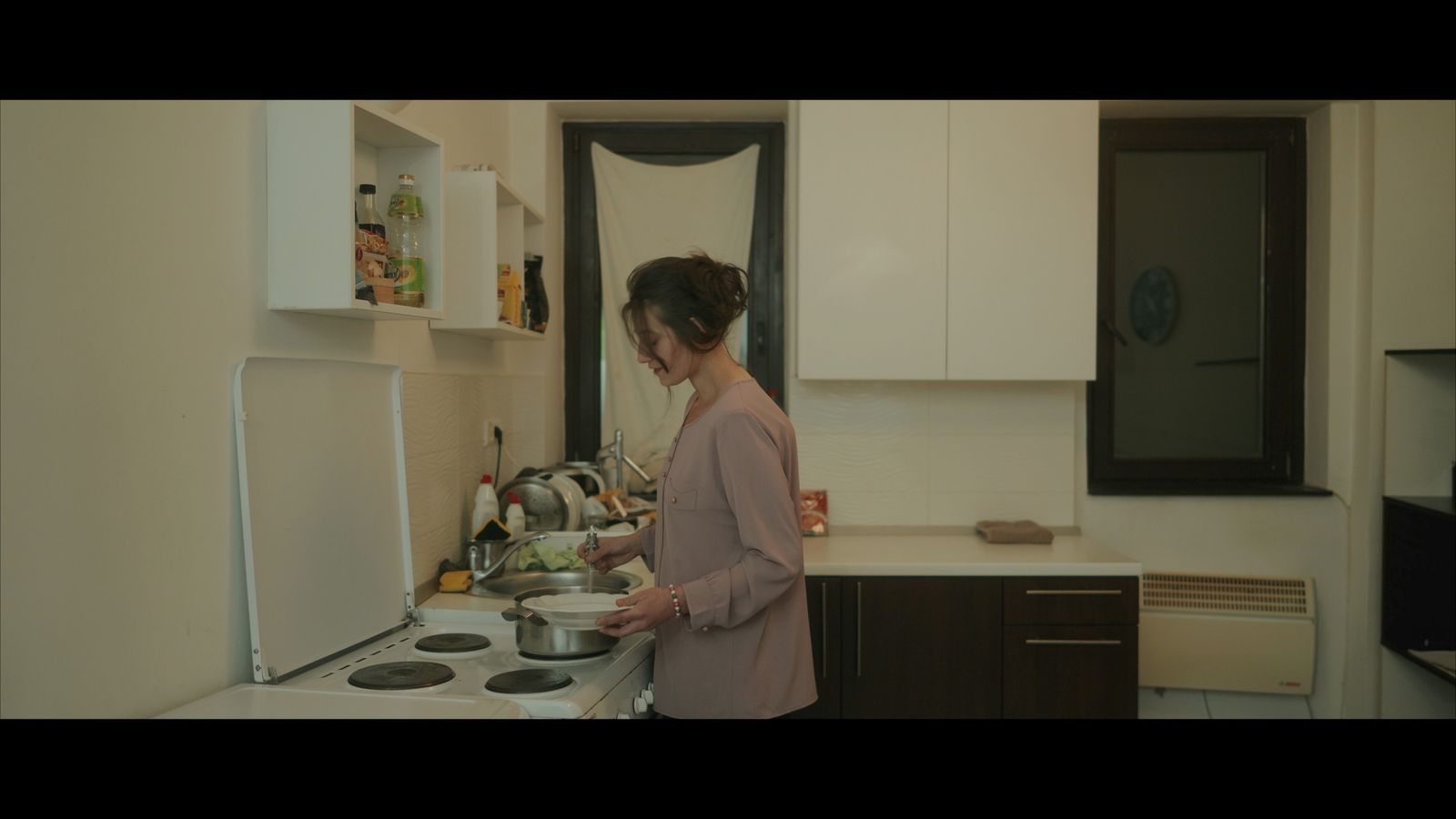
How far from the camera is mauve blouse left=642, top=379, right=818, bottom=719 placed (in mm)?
1574

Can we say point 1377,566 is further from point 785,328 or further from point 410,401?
point 410,401

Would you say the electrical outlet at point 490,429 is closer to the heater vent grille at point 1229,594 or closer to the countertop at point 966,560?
the countertop at point 966,560

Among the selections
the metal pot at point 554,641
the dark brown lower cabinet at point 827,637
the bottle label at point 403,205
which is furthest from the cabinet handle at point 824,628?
the bottle label at point 403,205

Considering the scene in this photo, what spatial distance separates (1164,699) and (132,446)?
10.0 feet

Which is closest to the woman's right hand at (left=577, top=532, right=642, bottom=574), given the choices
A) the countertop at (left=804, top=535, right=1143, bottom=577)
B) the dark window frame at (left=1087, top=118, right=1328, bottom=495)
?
the countertop at (left=804, top=535, right=1143, bottom=577)

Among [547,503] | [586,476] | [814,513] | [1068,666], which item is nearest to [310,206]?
[547,503]

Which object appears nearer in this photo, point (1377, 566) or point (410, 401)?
point (410, 401)

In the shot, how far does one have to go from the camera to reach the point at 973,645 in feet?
8.92

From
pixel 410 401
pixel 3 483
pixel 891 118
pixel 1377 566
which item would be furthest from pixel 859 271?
pixel 3 483

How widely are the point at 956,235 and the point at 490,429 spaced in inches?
58.9

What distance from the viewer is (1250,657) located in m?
3.15

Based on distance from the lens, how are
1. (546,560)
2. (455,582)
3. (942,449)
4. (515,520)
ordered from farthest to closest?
(942,449) → (515,520) → (546,560) → (455,582)

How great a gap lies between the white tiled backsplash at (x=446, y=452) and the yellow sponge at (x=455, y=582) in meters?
0.04

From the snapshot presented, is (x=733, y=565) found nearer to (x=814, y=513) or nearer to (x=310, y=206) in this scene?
(x=310, y=206)
